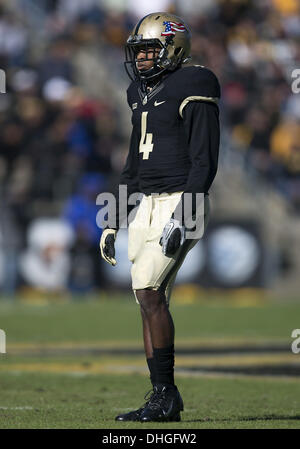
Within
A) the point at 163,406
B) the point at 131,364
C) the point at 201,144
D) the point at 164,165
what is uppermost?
the point at 201,144

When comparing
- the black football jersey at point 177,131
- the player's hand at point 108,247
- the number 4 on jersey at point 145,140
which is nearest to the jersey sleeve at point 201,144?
the black football jersey at point 177,131

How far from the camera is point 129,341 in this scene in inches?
442

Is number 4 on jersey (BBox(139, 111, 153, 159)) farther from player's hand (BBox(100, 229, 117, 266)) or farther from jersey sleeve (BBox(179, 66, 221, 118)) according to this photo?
player's hand (BBox(100, 229, 117, 266))

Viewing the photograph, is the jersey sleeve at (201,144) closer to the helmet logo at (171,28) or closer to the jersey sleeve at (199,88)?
the jersey sleeve at (199,88)

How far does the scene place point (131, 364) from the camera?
938 centimetres

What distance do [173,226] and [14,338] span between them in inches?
230

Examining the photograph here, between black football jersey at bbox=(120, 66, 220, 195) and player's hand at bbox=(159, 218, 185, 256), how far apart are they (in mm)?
208

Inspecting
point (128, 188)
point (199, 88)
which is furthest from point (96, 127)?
point (199, 88)

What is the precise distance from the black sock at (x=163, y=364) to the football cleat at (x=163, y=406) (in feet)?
0.14

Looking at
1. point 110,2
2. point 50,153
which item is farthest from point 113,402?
point 110,2

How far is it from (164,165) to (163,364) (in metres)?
1.07

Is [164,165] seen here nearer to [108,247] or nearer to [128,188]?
[128,188]

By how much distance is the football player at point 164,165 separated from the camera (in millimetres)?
5906

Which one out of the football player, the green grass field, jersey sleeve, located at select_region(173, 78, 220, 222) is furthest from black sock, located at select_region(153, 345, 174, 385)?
jersey sleeve, located at select_region(173, 78, 220, 222)
